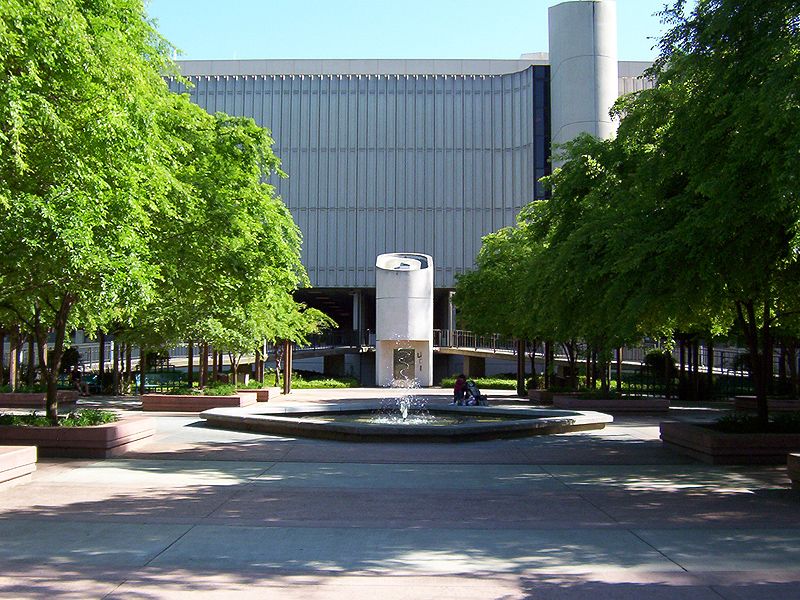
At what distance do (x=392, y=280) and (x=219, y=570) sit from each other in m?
41.5

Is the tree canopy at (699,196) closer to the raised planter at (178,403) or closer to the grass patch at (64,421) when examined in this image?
the grass patch at (64,421)

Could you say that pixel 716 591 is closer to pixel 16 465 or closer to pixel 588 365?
pixel 16 465

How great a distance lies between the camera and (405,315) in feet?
158

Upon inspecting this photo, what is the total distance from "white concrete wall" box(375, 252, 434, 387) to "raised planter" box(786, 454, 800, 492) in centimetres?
3774

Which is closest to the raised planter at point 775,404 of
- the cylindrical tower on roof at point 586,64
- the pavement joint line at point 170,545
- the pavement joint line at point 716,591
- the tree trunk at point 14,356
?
the pavement joint line at point 716,591

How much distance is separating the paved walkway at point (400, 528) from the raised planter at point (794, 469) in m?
0.18

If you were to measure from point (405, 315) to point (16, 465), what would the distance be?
3841 cm

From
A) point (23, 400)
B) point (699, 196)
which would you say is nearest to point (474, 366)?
point (23, 400)

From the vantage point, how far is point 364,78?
204 ft

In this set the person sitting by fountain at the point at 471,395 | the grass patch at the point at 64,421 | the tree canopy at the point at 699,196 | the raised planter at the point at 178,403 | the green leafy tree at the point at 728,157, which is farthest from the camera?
the person sitting by fountain at the point at 471,395

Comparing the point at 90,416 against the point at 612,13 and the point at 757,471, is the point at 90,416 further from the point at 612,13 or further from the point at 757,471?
the point at 612,13

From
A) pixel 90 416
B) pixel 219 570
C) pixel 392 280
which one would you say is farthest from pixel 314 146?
pixel 219 570

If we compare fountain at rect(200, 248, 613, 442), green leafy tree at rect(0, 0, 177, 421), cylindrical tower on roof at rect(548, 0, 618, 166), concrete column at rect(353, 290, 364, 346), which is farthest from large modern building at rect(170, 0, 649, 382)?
green leafy tree at rect(0, 0, 177, 421)

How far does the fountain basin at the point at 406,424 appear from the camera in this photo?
15.6m
